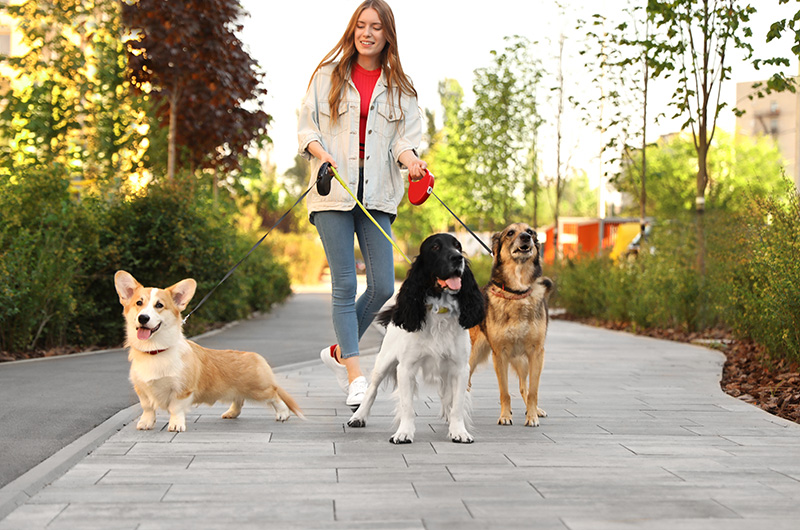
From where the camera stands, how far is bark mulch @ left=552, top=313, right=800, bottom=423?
6613mm

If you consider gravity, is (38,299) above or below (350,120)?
below

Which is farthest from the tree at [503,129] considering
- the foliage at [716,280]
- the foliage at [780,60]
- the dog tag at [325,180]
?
the dog tag at [325,180]

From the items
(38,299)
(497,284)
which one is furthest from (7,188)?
(497,284)

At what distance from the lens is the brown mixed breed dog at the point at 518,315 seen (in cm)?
589

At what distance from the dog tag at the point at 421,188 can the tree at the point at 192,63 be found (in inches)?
351

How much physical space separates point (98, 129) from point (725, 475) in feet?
49.5

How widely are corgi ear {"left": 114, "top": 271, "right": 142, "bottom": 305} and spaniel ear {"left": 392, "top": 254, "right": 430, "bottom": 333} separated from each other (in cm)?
157

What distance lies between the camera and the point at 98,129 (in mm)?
16922

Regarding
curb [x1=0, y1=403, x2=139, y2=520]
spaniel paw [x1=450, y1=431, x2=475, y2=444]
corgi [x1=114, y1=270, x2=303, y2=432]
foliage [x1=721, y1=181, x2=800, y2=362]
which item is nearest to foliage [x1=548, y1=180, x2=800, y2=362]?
foliage [x1=721, y1=181, x2=800, y2=362]

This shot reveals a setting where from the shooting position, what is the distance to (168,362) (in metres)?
5.20

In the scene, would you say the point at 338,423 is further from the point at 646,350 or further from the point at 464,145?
the point at 464,145

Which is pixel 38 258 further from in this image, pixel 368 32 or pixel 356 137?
pixel 368 32

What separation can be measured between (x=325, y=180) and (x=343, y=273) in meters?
0.69

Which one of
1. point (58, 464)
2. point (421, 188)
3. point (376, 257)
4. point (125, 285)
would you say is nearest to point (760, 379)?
point (376, 257)
